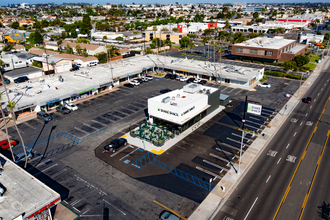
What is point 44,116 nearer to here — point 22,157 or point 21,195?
point 22,157

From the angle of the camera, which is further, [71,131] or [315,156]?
[71,131]

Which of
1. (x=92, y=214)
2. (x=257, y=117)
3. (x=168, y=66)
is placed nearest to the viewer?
(x=92, y=214)

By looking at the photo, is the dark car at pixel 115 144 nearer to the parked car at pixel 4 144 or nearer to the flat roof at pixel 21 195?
the flat roof at pixel 21 195

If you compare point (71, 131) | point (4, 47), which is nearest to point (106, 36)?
point (4, 47)

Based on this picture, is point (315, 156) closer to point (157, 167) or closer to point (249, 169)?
point (249, 169)

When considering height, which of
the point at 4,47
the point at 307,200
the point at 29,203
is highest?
the point at 4,47

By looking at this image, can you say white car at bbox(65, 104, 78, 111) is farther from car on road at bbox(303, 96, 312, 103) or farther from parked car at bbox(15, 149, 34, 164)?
car on road at bbox(303, 96, 312, 103)
